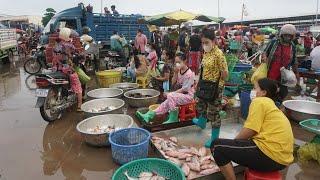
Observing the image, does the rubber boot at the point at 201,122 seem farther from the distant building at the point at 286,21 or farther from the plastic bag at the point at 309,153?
the distant building at the point at 286,21

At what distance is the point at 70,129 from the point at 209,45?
3158mm

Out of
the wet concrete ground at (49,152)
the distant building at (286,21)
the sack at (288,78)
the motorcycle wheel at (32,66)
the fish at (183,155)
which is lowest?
the wet concrete ground at (49,152)

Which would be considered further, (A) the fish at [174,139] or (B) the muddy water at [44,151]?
(A) the fish at [174,139]

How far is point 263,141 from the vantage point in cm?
283

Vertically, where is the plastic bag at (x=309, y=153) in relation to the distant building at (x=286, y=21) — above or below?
below

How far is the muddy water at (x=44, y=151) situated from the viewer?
12.8 feet

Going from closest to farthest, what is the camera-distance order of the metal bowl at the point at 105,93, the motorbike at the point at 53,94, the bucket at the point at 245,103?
1. the motorbike at the point at 53,94
2. the bucket at the point at 245,103
3. the metal bowl at the point at 105,93

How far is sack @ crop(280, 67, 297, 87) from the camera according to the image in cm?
479

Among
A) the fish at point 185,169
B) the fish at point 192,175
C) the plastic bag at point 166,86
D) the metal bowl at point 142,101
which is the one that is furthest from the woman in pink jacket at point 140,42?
the fish at point 192,175

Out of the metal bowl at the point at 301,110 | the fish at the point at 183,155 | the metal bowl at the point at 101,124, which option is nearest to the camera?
the fish at the point at 183,155

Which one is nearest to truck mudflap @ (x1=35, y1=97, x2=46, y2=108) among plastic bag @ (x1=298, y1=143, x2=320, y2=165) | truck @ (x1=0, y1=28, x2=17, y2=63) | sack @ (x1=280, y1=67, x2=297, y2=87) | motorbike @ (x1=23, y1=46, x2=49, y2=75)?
sack @ (x1=280, y1=67, x2=297, y2=87)

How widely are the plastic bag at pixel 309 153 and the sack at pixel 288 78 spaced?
47.6 inches

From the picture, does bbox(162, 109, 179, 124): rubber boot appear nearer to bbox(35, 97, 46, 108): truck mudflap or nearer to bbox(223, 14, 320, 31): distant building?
bbox(35, 97, 46, 108): truck mudflap

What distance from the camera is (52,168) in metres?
4.06
